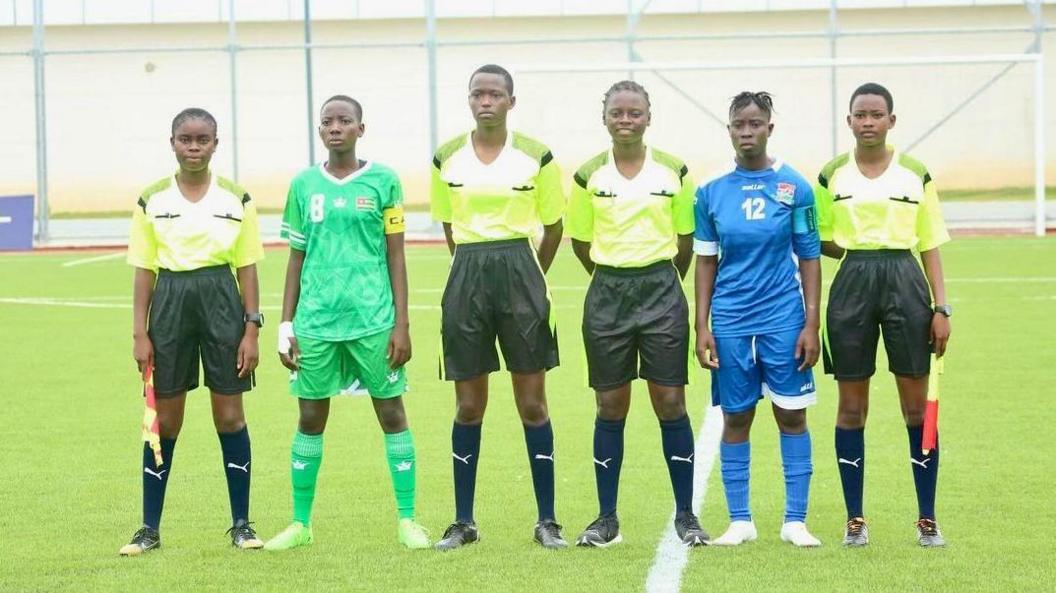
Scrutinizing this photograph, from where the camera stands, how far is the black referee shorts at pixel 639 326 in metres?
6.05

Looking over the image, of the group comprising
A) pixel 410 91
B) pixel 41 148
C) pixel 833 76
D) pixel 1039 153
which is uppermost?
pixel 410 91

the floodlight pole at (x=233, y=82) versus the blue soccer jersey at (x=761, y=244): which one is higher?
the floodlight pole at (x=233, y=82)

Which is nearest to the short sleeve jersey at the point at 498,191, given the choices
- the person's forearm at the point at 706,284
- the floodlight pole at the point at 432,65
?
the person's forearm at the point at 706,284

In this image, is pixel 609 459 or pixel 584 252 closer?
pixel 609 459

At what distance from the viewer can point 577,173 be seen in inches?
243

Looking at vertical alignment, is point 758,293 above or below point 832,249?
below

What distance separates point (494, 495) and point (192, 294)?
5.67ft

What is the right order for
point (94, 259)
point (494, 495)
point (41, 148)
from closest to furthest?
point (494, 495) < point (94, 259) < point (41, 148)

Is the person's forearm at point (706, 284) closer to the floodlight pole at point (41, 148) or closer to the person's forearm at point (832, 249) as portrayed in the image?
the person's forearm at point (832, 249)

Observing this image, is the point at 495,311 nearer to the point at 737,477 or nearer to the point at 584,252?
the point at 584,252

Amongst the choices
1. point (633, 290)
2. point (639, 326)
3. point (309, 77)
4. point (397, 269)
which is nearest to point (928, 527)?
point (639, 326)

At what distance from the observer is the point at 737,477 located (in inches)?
242

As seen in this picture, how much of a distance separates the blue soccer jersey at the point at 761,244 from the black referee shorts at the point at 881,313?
157mm

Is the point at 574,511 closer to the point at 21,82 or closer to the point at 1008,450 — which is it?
the point at 1008,450
